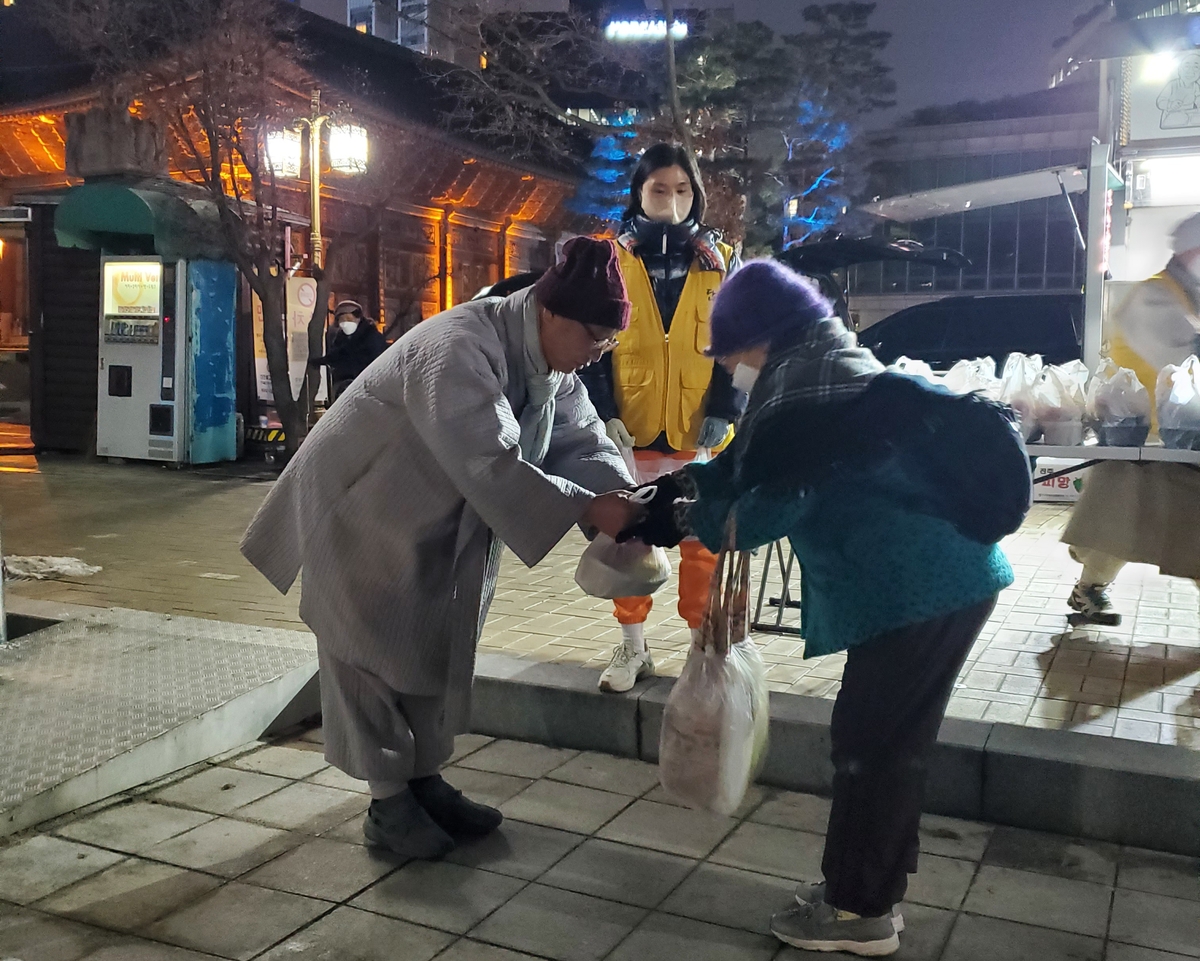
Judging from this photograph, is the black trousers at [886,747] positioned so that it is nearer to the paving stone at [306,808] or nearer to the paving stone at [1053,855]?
the paving stone at [1053,855]

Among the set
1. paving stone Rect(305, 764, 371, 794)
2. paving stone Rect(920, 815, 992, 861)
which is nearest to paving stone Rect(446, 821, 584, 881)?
paving stone Rect(305, 764, 371, 794)

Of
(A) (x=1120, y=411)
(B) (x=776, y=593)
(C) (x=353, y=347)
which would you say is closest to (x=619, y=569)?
(A) (x=1120, y=411)

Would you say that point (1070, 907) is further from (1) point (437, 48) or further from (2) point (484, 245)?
(1) point (437, 48)

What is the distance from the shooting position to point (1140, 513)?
16.7ft

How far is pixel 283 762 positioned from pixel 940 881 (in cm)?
237

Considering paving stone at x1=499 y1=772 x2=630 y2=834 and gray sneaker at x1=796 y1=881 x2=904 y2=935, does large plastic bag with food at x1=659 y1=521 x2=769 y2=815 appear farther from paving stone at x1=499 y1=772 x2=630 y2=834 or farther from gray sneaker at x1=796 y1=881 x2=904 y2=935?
paving stone at x1=499 y1=772 x2=630 y2=834

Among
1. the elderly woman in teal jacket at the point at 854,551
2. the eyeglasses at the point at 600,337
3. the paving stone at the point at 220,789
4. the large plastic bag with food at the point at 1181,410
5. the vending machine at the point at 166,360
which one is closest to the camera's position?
the elderly woman in teal jacket at the point at 854,551

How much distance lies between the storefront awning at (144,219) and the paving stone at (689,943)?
12.4m

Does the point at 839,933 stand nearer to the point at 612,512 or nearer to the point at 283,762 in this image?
the point at 612,512

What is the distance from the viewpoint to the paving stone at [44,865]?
120 inches

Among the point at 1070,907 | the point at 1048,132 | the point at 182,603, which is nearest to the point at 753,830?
the point at 1070,907

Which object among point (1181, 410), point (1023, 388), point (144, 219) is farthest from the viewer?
point (144, 219)

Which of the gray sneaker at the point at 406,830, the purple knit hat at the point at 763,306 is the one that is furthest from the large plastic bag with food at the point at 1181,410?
the gray sneaker at the point at 406,830

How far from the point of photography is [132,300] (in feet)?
45.8
